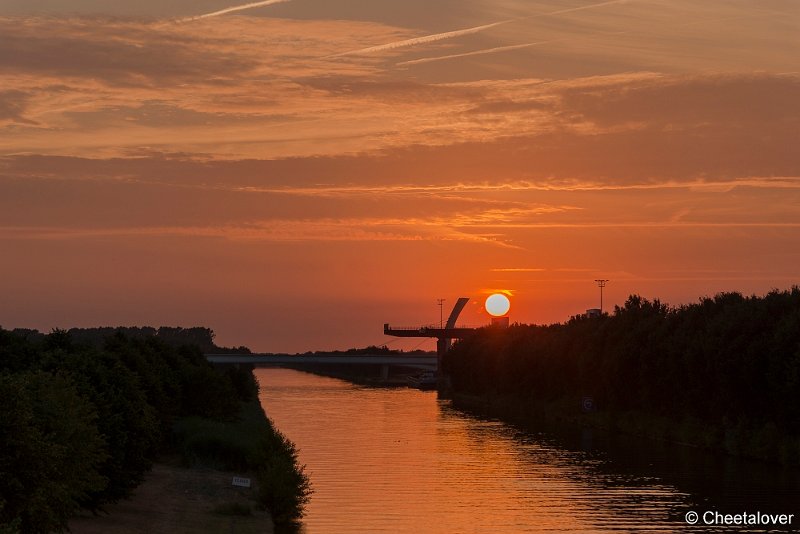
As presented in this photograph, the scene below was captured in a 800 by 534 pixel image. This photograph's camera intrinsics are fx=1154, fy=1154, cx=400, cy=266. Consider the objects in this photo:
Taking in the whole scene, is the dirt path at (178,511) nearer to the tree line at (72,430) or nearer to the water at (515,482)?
the tree line at (72,430)

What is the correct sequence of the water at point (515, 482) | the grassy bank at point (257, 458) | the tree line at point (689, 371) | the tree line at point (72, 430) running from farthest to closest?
the tree line at point (689, 371), the water at point (515, 482), the grassy bank at point (257, 458), the tree line at point (72, 430)

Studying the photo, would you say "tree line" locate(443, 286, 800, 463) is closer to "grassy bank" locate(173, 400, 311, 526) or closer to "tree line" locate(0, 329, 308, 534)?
"grassy bank" locate(173, 400, 311, 526)

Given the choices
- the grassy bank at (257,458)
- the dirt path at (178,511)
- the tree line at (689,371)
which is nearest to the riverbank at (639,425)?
the tree line at (689,371)

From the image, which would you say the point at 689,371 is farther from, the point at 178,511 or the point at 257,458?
the point at 178,511

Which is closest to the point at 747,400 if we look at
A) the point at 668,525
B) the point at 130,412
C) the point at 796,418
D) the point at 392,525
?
the point at 796,418

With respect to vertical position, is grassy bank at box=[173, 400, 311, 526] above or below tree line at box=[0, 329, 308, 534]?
below

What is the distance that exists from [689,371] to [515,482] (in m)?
24.5

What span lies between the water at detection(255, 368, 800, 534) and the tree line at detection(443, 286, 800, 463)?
2538 mm

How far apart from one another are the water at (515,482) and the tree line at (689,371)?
2538 millimetres

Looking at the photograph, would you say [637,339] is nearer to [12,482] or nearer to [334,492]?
[334,492]

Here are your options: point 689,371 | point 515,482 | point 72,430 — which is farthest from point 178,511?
point 689,371

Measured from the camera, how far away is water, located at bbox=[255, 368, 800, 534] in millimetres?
47344

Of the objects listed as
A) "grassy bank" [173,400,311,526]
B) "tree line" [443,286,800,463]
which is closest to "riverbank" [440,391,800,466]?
"tree line" [443,286,800,463]

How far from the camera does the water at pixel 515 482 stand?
47344 mm
